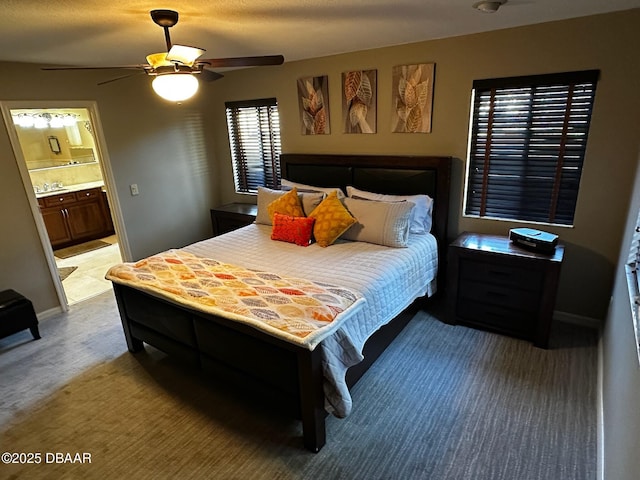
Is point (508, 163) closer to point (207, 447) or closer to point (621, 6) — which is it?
point (621, 6)

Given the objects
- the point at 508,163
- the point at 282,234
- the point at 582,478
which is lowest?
the point at 582,478

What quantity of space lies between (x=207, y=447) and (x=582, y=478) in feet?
6.28

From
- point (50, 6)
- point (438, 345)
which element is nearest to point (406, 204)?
point (438, 345)

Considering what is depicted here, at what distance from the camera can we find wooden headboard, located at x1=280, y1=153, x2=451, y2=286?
129 inches

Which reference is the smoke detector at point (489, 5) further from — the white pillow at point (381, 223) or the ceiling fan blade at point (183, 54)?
the ceiling fan blade at point (183, 54)

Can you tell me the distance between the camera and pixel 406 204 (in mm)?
3035

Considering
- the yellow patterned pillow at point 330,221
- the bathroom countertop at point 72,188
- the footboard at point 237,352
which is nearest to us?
the footboard at point 237,352

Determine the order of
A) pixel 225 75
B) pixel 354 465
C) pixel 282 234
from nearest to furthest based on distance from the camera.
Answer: pixel 354 465 → pixel 282 234 → pixel 225 75

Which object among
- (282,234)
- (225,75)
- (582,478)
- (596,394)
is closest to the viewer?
(582,478)

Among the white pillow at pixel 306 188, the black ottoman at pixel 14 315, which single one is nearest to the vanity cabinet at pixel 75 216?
the black ottoman at pixel 14 315

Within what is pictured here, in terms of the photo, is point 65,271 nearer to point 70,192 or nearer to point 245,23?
point 70,192

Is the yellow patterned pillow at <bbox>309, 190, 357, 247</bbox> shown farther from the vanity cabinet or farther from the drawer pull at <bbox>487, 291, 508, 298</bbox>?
the vanity cabinet

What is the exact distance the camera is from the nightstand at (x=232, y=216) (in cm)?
435

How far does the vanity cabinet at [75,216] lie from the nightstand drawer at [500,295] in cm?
560
